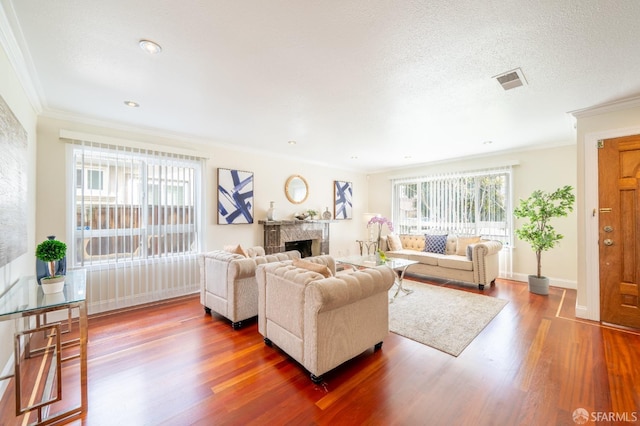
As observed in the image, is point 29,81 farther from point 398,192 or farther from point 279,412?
point 398,192

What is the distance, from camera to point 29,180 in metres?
2.74

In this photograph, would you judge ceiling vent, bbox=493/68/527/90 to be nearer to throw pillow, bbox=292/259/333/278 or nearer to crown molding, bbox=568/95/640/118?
crown molding, bbox=568/95/640/118

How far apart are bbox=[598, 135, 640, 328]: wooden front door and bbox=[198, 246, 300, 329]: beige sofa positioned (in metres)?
3.86

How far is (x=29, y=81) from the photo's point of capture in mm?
2400

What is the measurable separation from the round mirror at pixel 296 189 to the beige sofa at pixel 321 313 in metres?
3.08

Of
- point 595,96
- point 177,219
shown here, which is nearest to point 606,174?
point 595,96

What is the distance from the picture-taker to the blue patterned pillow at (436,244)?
5246 mm

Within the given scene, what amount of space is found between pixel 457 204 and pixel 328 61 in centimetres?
472

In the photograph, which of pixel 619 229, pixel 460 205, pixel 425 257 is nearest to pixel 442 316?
pixel 425 257

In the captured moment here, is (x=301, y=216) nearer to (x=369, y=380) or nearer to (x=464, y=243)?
(x=464, y=243)

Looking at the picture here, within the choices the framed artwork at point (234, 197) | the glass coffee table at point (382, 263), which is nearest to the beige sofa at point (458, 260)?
the glass coffee table at point (382, 263)

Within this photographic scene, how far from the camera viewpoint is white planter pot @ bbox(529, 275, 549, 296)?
162 inches

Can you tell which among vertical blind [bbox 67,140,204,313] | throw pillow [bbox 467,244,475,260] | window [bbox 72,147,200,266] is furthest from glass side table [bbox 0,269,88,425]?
throw pillow [bbox 467,244,475,260]

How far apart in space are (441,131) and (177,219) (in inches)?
165
